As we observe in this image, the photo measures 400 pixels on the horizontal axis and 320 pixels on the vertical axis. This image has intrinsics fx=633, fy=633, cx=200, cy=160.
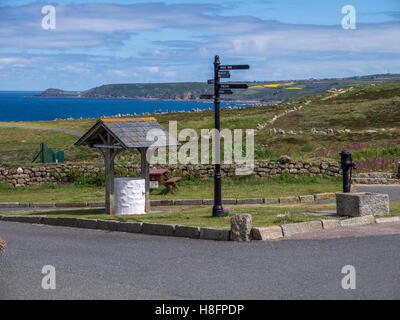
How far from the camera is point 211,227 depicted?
1502 centimetres

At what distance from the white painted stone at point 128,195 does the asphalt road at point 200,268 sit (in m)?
4.07

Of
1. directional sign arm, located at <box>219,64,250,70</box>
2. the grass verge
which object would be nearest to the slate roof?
directional sign arm, located at <box>219,64,250,70</box>

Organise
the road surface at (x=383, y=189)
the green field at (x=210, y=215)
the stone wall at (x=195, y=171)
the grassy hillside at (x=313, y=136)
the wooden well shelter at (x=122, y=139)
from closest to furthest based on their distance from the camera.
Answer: the green field at (x=210, y=215), the wooden well shelter at (x=122, y=139), the road surface at (x=383, y=189), the stone wall at (x=195, y=171), the grassy hillside at (x=313, y=136)

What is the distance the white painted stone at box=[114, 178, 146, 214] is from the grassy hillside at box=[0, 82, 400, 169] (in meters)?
11.3

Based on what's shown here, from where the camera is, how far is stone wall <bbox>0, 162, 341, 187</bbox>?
27.2 meters

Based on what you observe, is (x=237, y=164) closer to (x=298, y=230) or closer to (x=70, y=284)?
(x=298, y=230)

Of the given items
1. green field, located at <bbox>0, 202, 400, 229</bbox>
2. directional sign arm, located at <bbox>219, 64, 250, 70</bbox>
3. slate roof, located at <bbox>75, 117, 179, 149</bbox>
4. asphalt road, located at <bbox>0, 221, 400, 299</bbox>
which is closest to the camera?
asphalt road, located at <bbox>0, 221, 400, 299</bbox>

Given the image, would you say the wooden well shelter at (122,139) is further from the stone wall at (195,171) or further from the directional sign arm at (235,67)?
the stone wall at (195,171)

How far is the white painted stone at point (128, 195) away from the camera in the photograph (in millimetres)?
19234

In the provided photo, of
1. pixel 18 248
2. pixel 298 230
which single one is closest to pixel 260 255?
pixel 298 230

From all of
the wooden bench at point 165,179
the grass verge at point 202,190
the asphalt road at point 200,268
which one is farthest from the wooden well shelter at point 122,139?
the wooden bench at point 165,179

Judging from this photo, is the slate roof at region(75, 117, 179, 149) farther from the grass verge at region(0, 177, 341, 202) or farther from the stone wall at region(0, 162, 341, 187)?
the stone wall at region(0, 162, 341, 187)

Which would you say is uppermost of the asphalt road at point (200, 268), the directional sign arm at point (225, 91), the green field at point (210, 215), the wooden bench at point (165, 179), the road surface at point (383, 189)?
the directional sign arm at point (225, 91)
